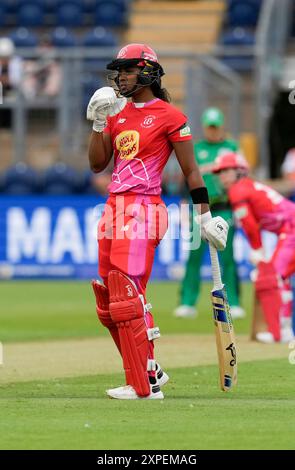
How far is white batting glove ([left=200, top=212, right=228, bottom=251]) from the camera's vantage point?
341 inches

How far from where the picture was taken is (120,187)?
28.6 feet

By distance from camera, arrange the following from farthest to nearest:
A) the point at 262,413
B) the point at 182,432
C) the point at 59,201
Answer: the point at 59,201, the point at 262,413, the point at 182,432

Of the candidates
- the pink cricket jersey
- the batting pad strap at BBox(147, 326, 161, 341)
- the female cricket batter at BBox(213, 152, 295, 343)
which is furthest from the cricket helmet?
the female cricket batter at BBox(213, 152, 295, 343)

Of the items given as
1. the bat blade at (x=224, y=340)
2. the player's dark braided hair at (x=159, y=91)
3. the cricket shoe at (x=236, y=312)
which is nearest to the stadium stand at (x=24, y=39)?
the cricket shoe at (x=236, y=312)

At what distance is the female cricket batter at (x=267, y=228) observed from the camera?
13062 millimetres

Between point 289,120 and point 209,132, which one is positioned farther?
point 289,120

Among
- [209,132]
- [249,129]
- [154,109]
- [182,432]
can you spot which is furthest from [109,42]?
[182,432]

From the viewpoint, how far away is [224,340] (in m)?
8.77

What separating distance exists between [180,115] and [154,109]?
19 cm

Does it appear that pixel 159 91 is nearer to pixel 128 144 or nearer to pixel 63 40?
pixel 128 144

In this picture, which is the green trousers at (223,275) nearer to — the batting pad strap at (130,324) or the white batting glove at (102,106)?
the white batting glove at (102,106)

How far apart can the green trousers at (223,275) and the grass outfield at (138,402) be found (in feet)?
1.55

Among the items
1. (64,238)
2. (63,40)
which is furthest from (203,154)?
(63,40)
